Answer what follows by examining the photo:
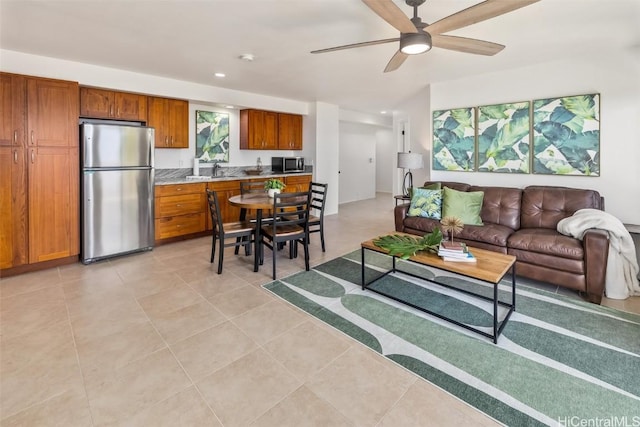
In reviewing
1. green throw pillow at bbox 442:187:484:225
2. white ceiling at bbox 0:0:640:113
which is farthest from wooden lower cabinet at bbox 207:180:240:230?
green throw pillow at bbox 442:187:484:225

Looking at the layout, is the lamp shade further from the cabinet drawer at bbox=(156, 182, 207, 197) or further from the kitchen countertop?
the cabinet drawer at bbox=(156, 182, 207, 197)

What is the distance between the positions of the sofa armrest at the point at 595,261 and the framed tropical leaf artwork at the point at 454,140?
6.50ft

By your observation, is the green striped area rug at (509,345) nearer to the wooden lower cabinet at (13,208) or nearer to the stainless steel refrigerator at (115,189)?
the stainless steel refrigerator at (115,189)

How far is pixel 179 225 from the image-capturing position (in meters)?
4.79

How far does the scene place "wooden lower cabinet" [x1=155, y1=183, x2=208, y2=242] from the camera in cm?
457

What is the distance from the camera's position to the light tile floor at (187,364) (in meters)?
1.59

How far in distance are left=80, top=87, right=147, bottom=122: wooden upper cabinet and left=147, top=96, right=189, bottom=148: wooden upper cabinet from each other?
133mm

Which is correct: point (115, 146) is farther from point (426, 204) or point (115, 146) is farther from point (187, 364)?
point (426, 204)

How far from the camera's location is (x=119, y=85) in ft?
13.6

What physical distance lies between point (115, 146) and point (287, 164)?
10.6 feet

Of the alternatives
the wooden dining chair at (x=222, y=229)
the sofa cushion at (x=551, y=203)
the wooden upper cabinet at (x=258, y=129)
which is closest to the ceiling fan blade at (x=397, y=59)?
the wooden dining chair at (x=222, y=229)

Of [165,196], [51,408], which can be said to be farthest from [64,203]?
[51,408]

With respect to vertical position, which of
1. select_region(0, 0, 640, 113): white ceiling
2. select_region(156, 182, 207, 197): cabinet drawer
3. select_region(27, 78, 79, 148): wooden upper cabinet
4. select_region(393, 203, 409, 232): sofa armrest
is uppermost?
select_region(0, 0, 640, 113): white ceiling

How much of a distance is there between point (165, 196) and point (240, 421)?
12.4 feet
